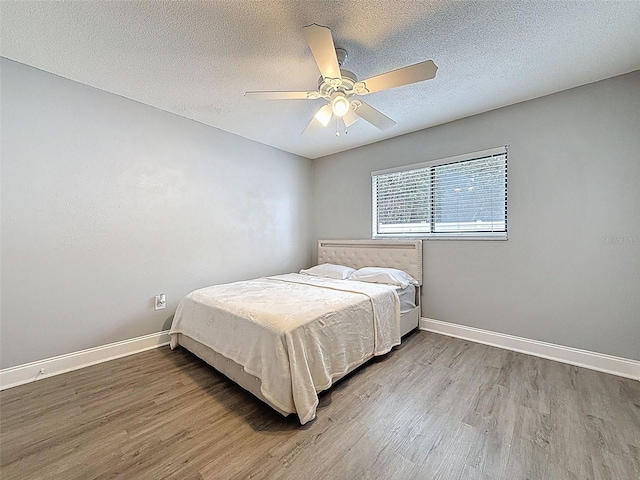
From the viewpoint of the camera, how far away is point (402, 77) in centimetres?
172

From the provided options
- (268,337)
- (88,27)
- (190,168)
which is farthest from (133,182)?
(268,337)

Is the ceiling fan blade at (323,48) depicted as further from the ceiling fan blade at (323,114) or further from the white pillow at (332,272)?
the white pillow at (332,272)

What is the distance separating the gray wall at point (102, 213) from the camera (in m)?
2.13

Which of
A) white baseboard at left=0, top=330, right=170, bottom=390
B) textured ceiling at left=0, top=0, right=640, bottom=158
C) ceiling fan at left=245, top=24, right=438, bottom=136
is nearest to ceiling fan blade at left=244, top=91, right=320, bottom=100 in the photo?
ceiling fan at left=245, top=24, right=438, bottom=136

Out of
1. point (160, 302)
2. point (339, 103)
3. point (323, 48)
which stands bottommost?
point (160, 302)

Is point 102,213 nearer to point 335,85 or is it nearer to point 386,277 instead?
point 335,85

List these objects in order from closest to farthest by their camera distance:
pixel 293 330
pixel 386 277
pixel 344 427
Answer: pixel 344 427 < pixel 293 330 < pixel 386 277

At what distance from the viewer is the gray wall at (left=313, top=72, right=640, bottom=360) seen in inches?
88.2

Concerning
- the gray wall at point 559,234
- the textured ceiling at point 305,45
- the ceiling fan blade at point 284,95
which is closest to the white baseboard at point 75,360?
the textured ceiling at point 305,45

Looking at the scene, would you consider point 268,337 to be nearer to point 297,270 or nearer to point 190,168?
point 190,168

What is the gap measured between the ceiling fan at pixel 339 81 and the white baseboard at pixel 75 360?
8.77 feet

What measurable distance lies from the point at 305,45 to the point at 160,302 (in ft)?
9.40

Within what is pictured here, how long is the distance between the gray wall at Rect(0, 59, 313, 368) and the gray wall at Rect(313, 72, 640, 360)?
277 centimetres

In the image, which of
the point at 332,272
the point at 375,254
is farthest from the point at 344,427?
the point at 375,254
